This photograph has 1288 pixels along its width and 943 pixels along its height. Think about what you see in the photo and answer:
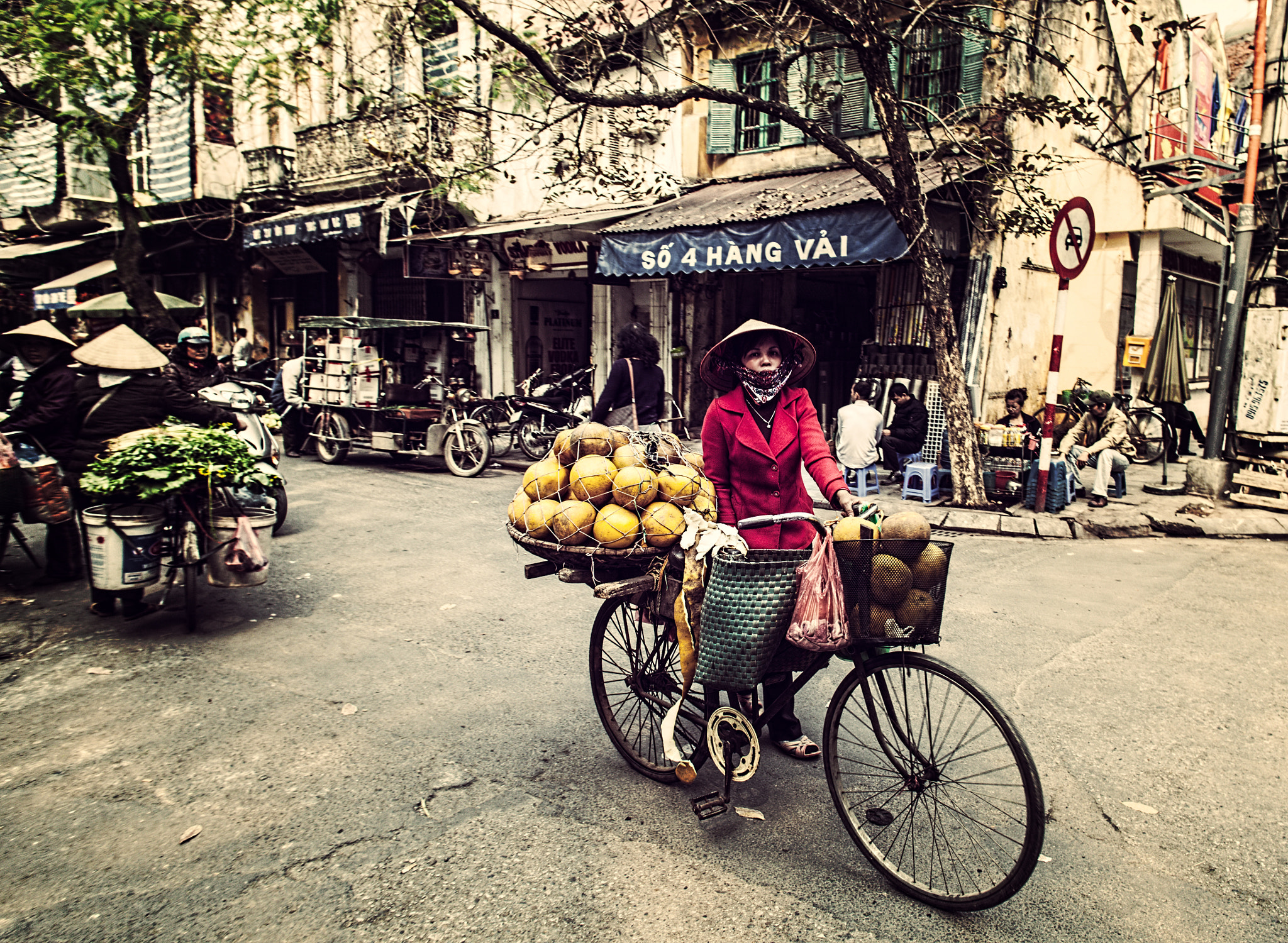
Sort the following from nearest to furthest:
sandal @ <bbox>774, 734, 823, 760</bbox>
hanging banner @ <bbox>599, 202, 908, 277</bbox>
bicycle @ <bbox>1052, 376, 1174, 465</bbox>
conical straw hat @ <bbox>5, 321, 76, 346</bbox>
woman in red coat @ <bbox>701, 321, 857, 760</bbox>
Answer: woman in red coat @ <bbox>701, 321, 857, 760</bbox> → sandal @ <bbox>774, 734, 823, 760</bbox> → conical straw hat @ <bbox>5, 321, 76, 346</bbox> → hanging banner @ <bbox>599, 202, 908, 277</bbox> → bicycle @ <bbox>1052, 376, 1174, 465</bbox>

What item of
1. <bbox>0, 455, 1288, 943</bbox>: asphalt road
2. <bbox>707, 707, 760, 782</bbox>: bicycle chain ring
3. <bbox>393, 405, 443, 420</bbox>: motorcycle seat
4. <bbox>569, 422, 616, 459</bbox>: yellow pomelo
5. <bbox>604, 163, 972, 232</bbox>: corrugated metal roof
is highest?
<bbox>604, 163, 972, 232</bbox>: corrugated metal roof

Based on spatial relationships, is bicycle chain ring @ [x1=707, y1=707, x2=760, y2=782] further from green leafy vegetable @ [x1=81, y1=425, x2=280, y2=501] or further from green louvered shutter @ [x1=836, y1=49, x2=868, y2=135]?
green louvered shutter @ [x1=836, y1=49, x2=868, y2=135]

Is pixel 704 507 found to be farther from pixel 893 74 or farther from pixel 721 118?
pixel 721 118

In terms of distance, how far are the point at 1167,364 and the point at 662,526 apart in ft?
39.8

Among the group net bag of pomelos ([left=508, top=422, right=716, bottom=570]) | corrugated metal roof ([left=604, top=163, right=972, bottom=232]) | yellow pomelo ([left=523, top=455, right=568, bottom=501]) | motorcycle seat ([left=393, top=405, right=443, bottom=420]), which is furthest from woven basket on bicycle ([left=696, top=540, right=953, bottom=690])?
motorcycle seat ([left=393, top=405, right=443, bottom=420])

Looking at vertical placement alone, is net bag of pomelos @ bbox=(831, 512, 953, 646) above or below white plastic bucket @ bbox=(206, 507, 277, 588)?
above

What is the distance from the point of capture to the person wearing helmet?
6594 mm

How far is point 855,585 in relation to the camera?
2.41 m

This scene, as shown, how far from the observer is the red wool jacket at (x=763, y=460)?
3.28 m

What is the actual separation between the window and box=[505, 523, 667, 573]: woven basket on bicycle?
1175 cm

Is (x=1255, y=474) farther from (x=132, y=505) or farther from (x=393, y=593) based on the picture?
(x=132, y=505)

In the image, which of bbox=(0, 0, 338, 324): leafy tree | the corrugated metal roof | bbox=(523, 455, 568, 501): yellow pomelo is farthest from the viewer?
bbox=(0, 0, 338, 324): leafy tree

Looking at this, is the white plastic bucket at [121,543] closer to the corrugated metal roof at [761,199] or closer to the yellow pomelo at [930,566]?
the yellow pomelo at [930,566]

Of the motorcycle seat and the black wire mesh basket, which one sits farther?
the motorcycle seat
